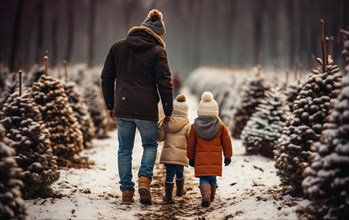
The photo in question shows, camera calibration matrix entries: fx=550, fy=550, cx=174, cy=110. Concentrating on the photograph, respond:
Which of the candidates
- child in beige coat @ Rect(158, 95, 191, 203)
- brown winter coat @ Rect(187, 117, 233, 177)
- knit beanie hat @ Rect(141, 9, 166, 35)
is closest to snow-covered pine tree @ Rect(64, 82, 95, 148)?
child in beige coat @ Rect(158, 95, 191, 203)

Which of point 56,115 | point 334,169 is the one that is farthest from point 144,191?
point 56,115

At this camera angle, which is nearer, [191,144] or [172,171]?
[191,144]

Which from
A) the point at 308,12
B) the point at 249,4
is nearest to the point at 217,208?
the point at 308,12

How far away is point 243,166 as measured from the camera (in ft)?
34.0

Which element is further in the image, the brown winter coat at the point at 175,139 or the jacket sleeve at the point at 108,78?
the brown winter coat at the point at 175,139

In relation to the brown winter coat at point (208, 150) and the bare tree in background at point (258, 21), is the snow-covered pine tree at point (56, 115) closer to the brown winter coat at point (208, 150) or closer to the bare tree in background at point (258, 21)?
the brown winter coat at point (208, 150)

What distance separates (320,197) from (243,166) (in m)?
4.99

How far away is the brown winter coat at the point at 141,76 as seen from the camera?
284 inches

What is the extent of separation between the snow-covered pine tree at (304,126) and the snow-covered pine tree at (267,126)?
4046mm

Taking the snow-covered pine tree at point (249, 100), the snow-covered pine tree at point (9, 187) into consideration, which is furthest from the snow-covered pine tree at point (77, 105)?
the snow-covered pine tree at point (9, 187)

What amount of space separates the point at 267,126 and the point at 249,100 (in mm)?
2858

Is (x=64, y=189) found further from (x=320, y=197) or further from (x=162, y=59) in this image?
(x=320, y=197)

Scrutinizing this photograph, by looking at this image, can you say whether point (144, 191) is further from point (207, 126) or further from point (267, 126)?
point (267, 126)

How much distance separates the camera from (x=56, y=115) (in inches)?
395
